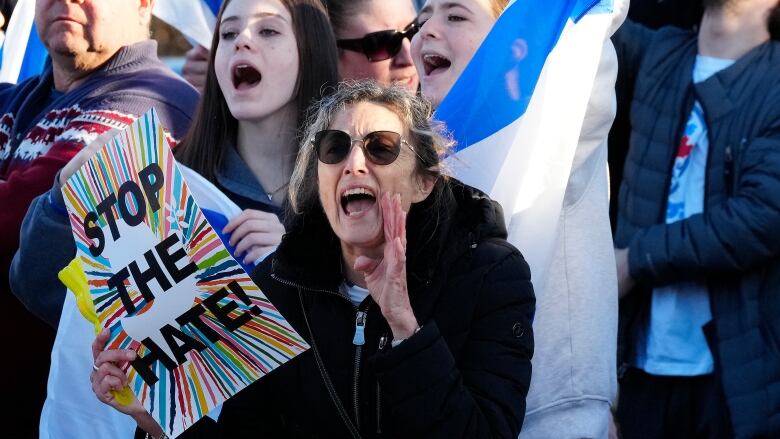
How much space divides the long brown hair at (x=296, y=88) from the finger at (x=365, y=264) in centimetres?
120

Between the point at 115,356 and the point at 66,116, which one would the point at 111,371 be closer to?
the point at 115,356

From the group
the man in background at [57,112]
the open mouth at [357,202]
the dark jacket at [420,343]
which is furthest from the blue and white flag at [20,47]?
the open mouth at [357,202]

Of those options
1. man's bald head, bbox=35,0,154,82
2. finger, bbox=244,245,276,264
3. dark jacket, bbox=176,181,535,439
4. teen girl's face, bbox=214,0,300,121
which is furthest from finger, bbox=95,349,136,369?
man's bald head, bbox=35,0,154,82

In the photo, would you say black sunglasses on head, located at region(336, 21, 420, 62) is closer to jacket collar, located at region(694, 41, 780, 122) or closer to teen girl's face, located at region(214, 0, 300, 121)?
teen girl's face, located at region(214, 0, 300, 121)

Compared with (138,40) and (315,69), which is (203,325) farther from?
(138,40)

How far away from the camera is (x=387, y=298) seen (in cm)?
262

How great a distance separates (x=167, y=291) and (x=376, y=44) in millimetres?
1829

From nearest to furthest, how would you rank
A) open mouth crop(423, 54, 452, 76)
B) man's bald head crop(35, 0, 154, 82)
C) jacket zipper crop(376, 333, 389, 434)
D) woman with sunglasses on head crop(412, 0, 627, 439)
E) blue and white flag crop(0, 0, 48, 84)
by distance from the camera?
jacket zipper crop(376, 333, 389, 434) → woman with sunglasses on head crop(412, 0, 627, 439) → open mouth crop(423, 54, 452, 76) → man's bald head crop(35, 0, 154, 82) → blue and white flag crop(0, 0, 48, 84)

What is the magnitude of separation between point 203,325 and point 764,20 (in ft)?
8.54

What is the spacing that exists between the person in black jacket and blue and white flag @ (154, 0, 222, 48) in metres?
2.20

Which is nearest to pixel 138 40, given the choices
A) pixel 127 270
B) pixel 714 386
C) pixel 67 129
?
pixel 67 129

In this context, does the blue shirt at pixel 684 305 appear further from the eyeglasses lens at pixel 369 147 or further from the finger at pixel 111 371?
the finger at pixel 111 371

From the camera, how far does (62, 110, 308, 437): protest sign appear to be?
9.23 feet

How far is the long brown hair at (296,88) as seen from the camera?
380 cm
